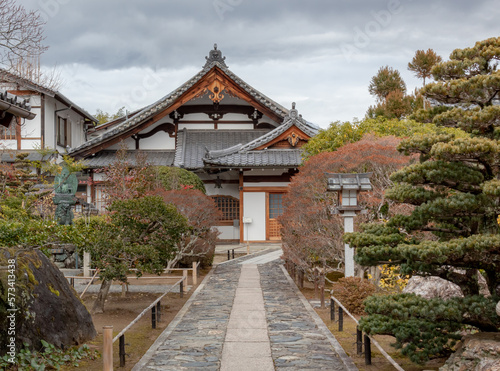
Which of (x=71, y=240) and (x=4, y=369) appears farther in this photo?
(x=71, y=240)

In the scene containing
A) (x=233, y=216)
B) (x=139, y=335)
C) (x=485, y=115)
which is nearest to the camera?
(x=485, y=115)

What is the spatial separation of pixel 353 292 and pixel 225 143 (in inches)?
679

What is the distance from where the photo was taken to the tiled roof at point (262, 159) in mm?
23766

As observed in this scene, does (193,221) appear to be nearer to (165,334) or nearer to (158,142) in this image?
(165,334)

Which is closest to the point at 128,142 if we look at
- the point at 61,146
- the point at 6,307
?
the point at 61,146

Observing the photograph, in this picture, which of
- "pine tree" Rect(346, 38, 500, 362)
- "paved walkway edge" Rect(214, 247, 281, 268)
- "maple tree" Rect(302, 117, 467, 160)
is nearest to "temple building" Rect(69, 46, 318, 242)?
"paved walkway edge" Rect(214, 247, 281, 268)

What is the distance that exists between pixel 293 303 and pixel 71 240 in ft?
17.8

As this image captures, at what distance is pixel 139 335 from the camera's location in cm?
959

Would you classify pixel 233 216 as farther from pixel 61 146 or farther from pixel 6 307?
pixel 6 307

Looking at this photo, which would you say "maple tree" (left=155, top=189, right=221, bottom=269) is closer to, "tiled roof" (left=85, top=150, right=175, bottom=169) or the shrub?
the shrub

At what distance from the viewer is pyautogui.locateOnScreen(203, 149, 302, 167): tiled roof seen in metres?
23.8

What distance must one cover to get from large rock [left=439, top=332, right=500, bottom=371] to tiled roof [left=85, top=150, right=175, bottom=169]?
67.4ft

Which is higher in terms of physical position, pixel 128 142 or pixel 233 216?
pixel 128 142

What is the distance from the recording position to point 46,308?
7695 mm
